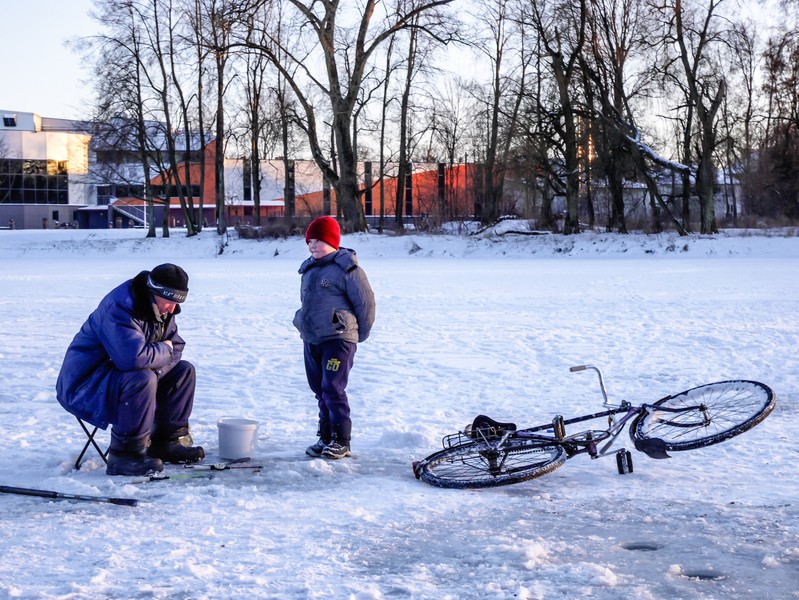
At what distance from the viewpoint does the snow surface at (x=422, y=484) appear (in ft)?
13.8

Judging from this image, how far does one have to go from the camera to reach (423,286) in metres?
21.3

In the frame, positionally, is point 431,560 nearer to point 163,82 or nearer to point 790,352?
point 790,352

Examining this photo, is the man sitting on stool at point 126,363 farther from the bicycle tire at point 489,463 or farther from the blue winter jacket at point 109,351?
the bicycle tire at point 489,463

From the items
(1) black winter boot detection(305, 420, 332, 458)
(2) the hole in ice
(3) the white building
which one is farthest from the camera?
(3) the white building

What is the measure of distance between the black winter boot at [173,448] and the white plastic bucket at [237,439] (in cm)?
16

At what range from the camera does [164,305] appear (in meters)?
5.94

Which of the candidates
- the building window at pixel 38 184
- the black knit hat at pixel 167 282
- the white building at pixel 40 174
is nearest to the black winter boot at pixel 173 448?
the black knit hat at pixel 167 282

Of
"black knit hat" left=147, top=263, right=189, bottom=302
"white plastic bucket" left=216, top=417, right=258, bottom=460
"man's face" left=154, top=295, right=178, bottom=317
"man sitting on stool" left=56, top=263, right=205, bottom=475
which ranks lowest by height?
"white plastic bucket" left=216, top=417, right=258, bottom=460

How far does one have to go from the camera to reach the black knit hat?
5.80 metres

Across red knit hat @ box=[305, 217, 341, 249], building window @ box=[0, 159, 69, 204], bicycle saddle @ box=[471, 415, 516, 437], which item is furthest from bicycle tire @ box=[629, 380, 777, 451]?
building window @ box=[0, 159, 69, 204]

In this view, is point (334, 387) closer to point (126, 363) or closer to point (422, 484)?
point (422, 484)

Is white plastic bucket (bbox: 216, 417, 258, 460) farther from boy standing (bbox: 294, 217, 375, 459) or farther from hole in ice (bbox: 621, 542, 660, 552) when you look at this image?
hole in ice (bbox: 621, 542, 660, 552)

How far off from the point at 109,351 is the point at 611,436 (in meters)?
2.99

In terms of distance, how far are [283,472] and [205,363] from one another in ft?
15.0
